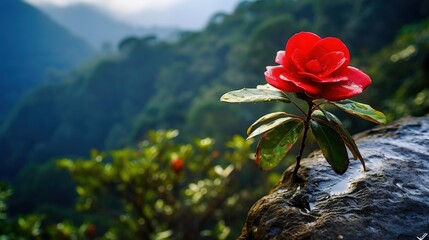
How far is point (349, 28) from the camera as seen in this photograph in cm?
2573

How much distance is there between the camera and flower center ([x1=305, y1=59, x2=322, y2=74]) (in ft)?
3.54

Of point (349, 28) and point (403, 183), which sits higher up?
point (349, 28)

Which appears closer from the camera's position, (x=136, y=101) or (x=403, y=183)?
(x=403, y=183)

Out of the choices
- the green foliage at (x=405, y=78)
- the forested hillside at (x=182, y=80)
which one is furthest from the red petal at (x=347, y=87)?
the forested hillside at (x=182, y=80)

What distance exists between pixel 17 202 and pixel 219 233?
1286 inches

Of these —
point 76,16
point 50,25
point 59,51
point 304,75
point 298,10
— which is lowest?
point 304,75

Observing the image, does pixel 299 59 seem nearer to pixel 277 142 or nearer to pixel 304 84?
pixel 304 84

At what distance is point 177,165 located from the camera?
3338mm

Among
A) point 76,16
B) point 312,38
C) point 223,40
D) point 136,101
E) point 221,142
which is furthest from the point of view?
point 76,16

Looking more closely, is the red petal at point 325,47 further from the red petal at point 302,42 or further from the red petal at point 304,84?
the red petal at point 304,84

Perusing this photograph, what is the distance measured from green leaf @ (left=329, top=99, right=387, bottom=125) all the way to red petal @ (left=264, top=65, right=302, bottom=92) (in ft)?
0.63

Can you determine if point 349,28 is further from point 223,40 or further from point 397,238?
point 397,238

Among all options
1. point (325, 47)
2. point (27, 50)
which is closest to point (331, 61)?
point (325, 47)

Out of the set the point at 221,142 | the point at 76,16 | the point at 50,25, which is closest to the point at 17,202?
the point at 221,142
